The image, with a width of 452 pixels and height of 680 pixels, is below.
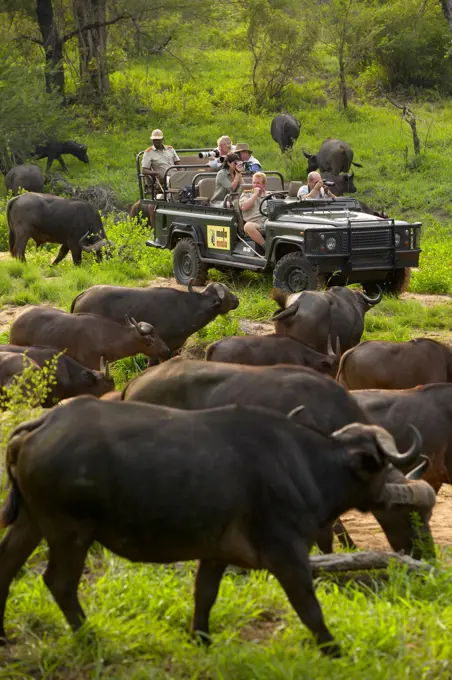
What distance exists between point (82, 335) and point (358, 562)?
18.2 ft

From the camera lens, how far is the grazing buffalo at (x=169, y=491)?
468cm

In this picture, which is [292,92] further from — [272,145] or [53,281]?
[53,281]

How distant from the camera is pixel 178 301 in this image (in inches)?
475

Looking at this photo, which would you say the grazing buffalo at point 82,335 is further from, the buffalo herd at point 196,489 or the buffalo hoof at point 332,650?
the buffalo hoof at point 332,650

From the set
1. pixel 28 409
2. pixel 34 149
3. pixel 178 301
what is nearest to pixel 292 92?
pixel 34 149

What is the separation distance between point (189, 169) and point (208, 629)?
1326 cm

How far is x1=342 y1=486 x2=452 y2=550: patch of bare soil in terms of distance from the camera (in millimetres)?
7242

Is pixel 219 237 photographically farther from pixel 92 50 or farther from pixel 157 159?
pixel 92 50

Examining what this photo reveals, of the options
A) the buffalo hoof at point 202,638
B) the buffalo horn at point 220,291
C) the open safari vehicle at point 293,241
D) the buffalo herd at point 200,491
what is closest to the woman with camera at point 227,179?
the open safari vehicle at point 293,241

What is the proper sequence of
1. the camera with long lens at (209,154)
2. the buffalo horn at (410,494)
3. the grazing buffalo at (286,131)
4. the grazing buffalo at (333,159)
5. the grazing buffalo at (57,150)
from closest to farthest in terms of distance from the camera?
the buffalo horn at (410,494), the camera with long lens at (209,154), the grazing buffalo at (333,159), the grazing buffalo at (57,150), the grazing buffalo at (286,131)

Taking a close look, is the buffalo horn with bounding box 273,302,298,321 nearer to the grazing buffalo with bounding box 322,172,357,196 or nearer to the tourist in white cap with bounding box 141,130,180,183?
the tourist in white cap with bounding box 141,130,180,183

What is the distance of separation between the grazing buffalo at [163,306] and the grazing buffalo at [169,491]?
6.77 meters

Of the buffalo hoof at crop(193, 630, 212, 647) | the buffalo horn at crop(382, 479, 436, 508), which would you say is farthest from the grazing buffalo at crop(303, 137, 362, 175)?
the buffalo hoof at crop(193, 630, 212, 647)

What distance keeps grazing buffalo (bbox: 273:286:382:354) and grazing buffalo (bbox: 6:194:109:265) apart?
6.10m
